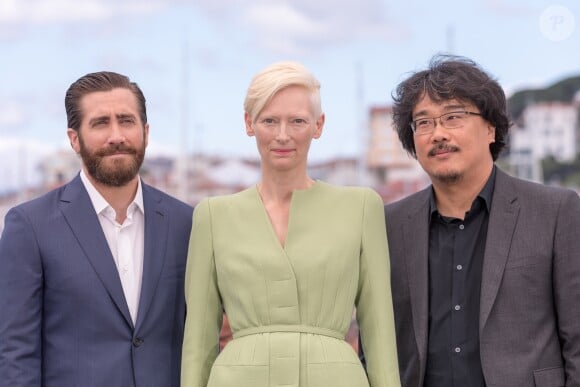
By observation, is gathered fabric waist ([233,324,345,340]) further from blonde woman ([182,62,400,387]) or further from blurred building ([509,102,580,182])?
blurred building ([509,102,580,182])

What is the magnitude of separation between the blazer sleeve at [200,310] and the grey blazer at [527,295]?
39.4 inches

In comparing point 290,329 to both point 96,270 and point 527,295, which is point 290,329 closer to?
point 96,270

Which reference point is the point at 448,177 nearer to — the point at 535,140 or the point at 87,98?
the point at 87,98

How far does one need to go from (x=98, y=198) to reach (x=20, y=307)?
617 mm

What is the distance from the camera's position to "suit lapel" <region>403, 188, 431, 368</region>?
4824 millimetres

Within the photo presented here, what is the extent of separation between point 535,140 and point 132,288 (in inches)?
4432

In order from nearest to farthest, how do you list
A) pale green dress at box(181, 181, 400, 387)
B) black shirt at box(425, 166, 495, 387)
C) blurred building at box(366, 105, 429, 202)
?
pale green dress at box(181, 181, 400, 387) → black shirt at box(425, 166, 495, 387) → blurred building at box(366, 105, 429, 202)

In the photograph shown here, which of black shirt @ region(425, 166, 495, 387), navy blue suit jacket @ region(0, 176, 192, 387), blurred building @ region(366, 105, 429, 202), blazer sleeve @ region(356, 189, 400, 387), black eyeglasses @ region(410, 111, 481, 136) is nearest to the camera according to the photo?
blazer sleeve @ region(356, 189, 400, 387)

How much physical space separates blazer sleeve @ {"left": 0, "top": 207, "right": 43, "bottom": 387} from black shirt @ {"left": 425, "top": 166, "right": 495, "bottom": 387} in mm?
1812

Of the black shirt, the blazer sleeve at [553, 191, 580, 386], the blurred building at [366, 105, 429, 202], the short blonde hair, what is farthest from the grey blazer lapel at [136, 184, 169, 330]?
the blurred building at [366, 105, 429, 202]

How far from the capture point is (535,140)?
114 m

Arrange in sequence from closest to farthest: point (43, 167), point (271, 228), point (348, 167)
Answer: point (271, 228) < point (348, 167) < point (43, 167)

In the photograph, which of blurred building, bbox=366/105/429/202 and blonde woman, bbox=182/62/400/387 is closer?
blonde woman, bbox=182/62/400/387

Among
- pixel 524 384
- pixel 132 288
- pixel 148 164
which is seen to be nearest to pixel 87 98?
pixel 132 288
